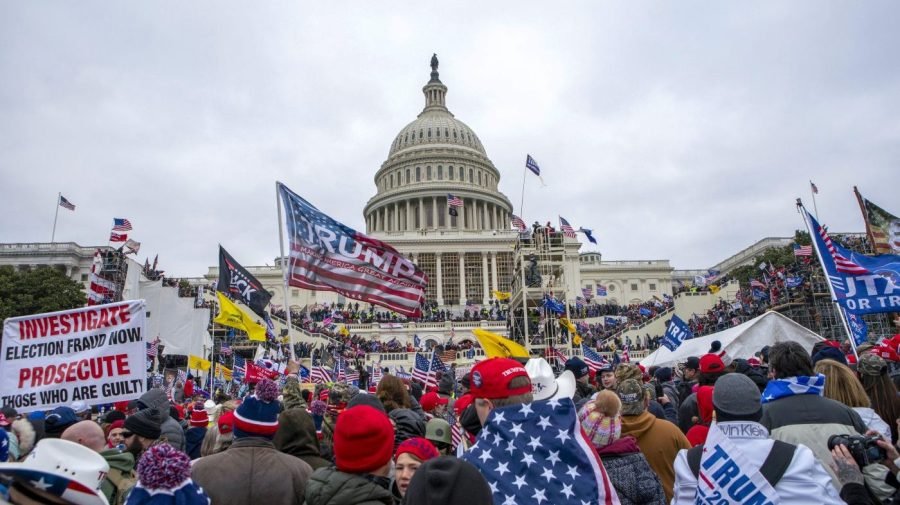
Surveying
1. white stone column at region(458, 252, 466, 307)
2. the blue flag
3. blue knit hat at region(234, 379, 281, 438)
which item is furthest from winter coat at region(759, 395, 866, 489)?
white stone column at region(458, 252, 466, 307)

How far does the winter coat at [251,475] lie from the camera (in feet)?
12.1

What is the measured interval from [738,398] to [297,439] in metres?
3.00

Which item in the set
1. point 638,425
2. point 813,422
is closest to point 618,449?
point 638,425

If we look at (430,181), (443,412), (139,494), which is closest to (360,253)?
(443,412)

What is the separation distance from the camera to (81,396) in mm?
7152

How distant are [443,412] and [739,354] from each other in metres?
10.2

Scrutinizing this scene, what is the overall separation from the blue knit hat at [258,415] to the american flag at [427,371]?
883 centimetres

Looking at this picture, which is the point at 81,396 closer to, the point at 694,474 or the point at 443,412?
the point at 443,412

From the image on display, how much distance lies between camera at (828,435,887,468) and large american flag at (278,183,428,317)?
9128 millimetres

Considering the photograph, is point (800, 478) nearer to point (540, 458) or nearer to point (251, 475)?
point (540, 458)

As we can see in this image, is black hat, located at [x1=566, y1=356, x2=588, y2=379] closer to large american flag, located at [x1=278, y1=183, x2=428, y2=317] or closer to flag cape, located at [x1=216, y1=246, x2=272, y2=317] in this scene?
large american flag, located at [x1=278, y1=183, x2=428, y2=317]

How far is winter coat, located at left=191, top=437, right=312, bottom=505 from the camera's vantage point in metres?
3.70

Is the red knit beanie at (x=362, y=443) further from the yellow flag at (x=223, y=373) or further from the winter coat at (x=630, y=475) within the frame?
the yellow flag at (x=223, y=373)

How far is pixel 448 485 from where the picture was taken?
2.47m
